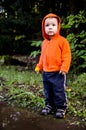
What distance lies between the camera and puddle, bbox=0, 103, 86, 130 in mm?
5594

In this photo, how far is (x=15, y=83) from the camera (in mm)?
8547

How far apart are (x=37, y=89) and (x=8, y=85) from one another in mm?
853

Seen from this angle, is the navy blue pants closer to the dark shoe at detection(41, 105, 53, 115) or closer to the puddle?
the dark shoe at detection(41, 105, 53, 115)

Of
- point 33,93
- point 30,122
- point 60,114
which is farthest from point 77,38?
point 30,122

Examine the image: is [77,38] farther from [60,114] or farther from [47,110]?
[60,114]

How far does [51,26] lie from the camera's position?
6102 millimetres

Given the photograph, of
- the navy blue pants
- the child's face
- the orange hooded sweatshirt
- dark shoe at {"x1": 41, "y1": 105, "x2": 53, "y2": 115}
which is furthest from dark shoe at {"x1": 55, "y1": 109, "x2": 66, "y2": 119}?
the child's face

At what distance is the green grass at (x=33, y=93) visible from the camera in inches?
259

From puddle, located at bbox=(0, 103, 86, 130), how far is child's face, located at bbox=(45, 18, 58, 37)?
1427mm

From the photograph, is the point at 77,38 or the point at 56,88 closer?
the point at 56,88

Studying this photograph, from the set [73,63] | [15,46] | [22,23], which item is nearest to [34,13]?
[22,23]

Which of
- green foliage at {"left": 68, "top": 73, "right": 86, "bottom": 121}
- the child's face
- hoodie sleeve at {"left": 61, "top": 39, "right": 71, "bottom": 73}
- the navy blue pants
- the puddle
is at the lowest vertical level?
the puddle

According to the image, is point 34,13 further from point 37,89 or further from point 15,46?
point 37,89

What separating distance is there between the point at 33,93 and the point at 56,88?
1462 millimetres
